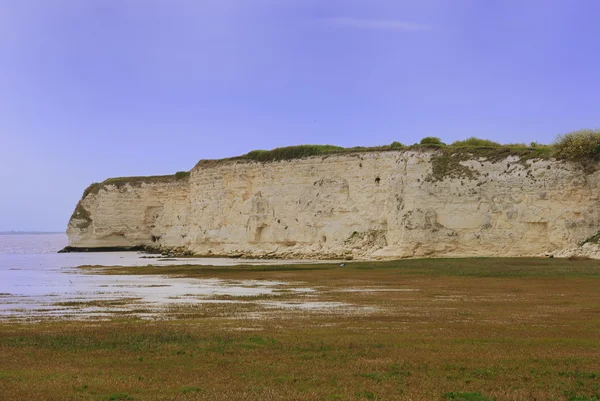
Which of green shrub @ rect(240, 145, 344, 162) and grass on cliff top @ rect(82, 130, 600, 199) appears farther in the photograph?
green shrub @ rect(240, 145, 344, 162)

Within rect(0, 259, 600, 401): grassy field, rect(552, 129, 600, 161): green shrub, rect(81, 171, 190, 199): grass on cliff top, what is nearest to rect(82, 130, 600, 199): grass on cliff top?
rect(552, 129, 600, 161): green shrub

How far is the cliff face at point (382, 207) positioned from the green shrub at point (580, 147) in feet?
2.08

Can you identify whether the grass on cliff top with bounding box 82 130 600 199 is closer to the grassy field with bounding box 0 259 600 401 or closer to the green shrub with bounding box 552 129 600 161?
the green shrub with bounding box 552 129 600 161

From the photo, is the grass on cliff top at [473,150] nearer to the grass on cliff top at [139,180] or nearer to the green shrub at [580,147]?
the green shrub at [580,147]

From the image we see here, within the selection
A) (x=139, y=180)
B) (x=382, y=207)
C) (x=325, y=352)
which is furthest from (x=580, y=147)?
(x=139, y=180)

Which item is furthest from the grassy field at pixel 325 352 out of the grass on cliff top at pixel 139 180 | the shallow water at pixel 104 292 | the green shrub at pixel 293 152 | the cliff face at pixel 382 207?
the grass on cliff top at pixel 139 180

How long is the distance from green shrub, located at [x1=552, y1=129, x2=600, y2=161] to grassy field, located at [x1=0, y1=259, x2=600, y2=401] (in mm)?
23615

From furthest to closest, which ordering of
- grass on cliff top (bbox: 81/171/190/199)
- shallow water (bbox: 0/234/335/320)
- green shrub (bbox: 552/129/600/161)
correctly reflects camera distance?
grass on cliff top (bbox: 81/171/190/199)
green shrub (bbox: 552/129/600/161)
shallow water (bbox: 0/234/335/320)

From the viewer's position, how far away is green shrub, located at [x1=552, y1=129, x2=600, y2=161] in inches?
1662

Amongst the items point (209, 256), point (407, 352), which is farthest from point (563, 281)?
point (209, 256)

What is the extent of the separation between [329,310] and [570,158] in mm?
29439

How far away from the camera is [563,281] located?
85.4ft

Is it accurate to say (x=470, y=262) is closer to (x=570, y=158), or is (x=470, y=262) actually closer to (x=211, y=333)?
(x=570, y=158)

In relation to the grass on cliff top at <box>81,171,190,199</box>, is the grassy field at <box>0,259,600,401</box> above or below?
below
